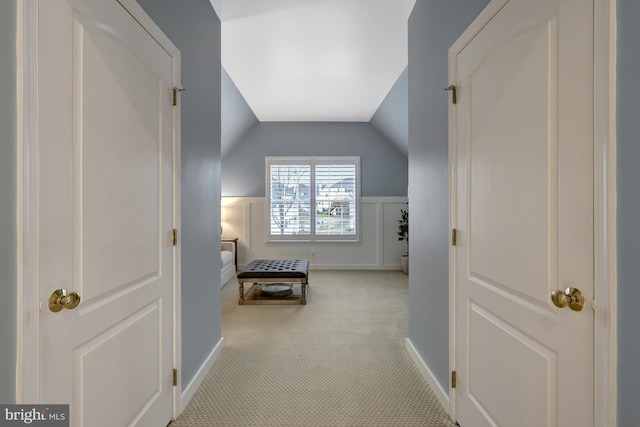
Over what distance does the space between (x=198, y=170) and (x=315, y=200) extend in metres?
4.15

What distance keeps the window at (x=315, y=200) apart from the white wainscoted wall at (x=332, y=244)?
6.7 inches

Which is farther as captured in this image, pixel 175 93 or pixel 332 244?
pixel 332 244

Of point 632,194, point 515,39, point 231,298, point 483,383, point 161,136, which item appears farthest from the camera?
point 231,298

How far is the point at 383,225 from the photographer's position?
20.9ft

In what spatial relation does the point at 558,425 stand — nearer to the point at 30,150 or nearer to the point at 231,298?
the point at 30,150

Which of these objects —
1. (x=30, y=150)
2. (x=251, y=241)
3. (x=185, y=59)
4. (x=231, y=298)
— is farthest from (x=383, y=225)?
(x=30, y=150)

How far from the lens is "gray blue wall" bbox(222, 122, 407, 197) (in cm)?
634

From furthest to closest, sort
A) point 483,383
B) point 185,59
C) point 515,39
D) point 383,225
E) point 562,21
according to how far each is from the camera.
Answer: point 383,225 < point 185,59 < point 483,383 < point 515,39 < point 562,21

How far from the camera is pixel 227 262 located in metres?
5.36

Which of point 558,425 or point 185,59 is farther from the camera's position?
point 185,59

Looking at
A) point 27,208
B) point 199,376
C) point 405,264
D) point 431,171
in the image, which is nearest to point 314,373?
point 199,376

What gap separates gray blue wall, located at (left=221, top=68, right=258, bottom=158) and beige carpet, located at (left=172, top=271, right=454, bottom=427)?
2599mm

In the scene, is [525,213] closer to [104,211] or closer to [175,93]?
[104,211]

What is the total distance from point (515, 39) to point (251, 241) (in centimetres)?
557
